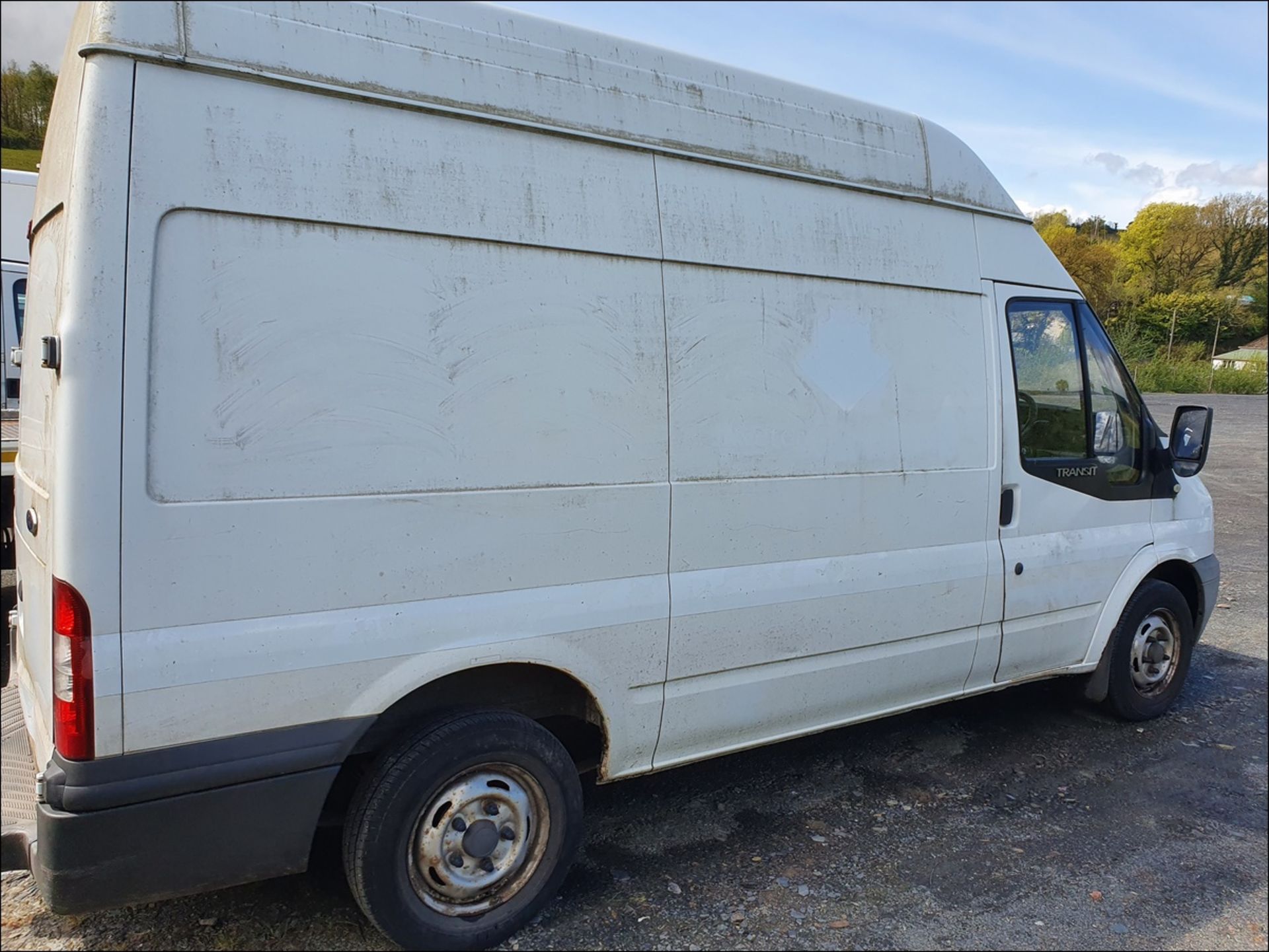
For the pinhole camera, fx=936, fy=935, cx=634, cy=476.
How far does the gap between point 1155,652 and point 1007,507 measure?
155 centimetres

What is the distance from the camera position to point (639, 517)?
9.74ft

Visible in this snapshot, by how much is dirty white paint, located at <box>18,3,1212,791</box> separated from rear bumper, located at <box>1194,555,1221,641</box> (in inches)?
57.4

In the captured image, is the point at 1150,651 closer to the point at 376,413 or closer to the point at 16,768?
the point at 376,413

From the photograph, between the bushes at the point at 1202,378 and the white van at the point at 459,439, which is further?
the bushes at the point at 1202,378

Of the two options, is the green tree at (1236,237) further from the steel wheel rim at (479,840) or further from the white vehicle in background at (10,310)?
the white vehicle in background at (10,310)

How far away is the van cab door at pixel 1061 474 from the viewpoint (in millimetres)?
3967

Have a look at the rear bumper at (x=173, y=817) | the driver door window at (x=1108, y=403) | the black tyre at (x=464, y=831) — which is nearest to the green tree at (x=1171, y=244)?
the driver door window at (x=1108, y=403)

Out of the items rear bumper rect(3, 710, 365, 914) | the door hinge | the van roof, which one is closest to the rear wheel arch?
rear bumper rect(3, 710, 365, 914)

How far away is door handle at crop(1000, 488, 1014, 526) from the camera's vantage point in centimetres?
391

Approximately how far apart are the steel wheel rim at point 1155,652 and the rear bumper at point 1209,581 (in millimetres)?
198

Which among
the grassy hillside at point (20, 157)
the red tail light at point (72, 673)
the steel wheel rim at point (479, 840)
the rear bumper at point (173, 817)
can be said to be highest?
the grassy hillside at point (20, 157)

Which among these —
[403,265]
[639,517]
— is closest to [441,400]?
[403,265]

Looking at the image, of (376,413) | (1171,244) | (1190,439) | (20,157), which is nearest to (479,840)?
(376,413)

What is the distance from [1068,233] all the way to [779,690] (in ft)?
6.36
